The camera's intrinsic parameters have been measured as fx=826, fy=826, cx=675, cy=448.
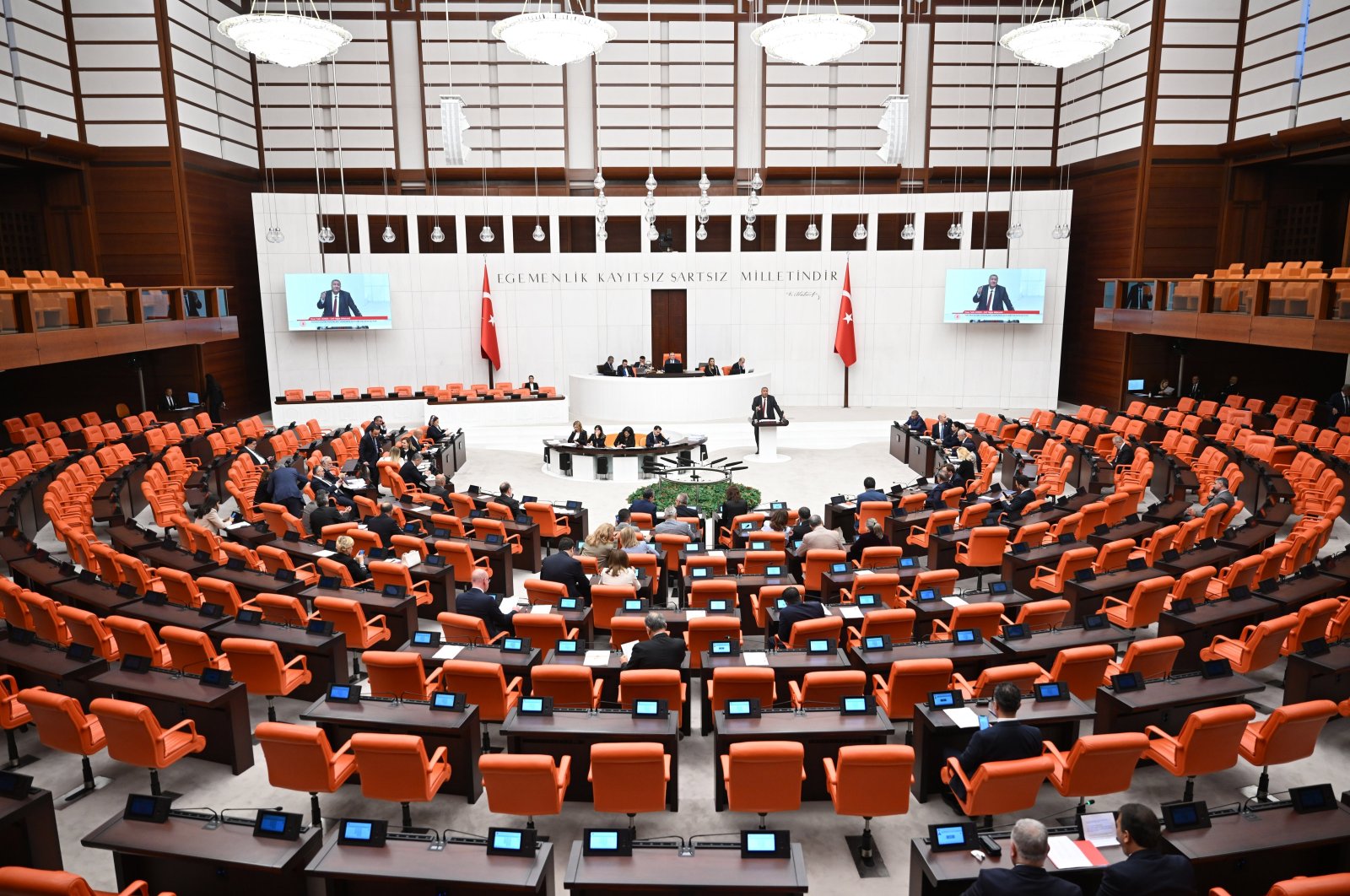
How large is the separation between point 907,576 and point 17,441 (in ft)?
54.0

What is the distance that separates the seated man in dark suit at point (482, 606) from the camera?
7273 mm

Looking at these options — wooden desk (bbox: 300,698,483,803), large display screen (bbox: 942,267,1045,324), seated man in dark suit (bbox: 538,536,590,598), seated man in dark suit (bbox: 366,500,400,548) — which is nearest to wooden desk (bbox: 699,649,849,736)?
wooden desk (bbox: 300,698,483,803)

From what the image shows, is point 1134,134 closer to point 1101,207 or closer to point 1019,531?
point 1101,207

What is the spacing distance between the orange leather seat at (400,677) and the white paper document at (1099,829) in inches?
169

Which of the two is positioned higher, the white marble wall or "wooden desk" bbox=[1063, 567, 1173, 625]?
the white marble wall

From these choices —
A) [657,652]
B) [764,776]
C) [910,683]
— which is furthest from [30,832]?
[910,683]

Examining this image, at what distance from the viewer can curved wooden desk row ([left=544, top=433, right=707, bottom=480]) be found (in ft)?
51.2

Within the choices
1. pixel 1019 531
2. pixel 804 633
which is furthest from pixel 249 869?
pixel 1019 531

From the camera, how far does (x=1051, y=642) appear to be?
21.8 feet

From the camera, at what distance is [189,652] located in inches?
258

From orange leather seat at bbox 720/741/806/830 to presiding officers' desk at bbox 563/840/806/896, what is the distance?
0.66 m

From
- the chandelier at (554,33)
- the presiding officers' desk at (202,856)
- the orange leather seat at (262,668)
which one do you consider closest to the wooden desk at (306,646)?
the orange leather seat at (262,668)

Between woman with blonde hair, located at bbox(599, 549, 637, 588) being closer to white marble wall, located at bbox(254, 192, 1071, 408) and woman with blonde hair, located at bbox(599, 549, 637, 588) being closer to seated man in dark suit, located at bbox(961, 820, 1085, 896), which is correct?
seated man in dark suit, located at bbox(961, 820, 1085, 896)

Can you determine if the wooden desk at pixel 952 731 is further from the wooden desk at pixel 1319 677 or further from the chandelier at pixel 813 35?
the chandelier at pixel 813 35
